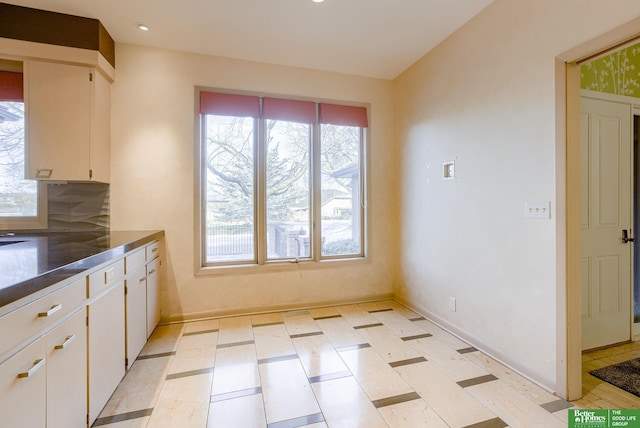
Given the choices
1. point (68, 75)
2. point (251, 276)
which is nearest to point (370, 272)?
point (251, 276)

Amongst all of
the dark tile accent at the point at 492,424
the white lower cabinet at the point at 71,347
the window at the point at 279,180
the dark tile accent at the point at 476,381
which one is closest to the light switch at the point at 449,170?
the window at the point at 279,180

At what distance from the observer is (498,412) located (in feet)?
5.80

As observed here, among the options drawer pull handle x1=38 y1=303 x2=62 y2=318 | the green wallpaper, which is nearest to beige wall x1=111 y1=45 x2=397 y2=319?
drawer pull handle x1=38 y1=303 x2=62 y2=318

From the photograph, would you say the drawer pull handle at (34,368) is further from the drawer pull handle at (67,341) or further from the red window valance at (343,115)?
the red window valance at (343,115)

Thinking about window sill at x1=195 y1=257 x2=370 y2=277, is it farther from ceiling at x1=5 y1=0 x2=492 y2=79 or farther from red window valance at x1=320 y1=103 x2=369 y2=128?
ceiling at x1=5 y1=0 x2=492 y2=79

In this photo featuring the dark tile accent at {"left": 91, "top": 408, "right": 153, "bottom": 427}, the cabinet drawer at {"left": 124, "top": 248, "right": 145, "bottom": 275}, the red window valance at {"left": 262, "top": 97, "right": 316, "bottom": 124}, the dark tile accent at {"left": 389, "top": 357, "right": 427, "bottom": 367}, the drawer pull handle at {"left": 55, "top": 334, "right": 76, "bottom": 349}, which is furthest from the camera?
the red window valance at {"left": 262, "top": 97, "right": 316, "bottom": 124}

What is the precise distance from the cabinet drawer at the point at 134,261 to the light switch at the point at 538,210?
9.27 ft

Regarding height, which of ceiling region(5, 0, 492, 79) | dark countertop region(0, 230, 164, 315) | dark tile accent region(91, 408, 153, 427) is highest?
ceiling region(5, 0, 492, 79)

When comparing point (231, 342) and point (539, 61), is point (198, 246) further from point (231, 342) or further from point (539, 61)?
point (539, 61)

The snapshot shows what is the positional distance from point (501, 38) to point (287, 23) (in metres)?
1.76

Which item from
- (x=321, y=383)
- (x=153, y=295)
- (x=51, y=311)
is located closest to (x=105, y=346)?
(x=51, y=311)

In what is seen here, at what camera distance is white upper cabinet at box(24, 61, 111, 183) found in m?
2.49

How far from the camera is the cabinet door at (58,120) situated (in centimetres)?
249

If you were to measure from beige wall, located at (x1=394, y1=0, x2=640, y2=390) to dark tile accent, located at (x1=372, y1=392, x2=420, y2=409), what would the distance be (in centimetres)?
90
